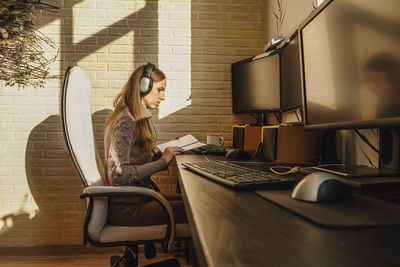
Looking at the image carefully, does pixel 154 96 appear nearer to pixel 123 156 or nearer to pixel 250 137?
pixel 123 156

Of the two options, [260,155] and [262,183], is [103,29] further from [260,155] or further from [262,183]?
[262,183]

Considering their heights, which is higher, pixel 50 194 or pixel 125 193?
pixel 125 193

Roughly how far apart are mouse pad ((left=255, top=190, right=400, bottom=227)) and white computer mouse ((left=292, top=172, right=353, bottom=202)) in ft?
0.04

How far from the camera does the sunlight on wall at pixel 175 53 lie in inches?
105

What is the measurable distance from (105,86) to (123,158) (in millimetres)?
1299

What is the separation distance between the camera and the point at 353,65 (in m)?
0.90

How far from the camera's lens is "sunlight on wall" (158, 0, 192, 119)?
8.73ft

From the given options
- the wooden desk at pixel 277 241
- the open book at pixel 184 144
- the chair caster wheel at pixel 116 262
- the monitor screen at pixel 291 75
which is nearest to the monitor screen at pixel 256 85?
the monitor screen at pixel 291 75

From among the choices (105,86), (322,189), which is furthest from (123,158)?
(105,86)

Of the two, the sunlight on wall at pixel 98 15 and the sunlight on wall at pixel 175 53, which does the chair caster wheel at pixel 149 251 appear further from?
the sunlight on wall at pixel 98 15

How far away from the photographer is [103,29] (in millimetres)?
2633

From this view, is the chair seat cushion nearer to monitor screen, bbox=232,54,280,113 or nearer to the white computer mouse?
the white computer mouse

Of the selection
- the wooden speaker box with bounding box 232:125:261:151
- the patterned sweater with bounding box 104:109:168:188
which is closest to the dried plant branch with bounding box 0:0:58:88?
the patterned sweater with bounding box 104:109:168:188

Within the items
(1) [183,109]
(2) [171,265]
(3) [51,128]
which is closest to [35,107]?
(3) [51,128]
